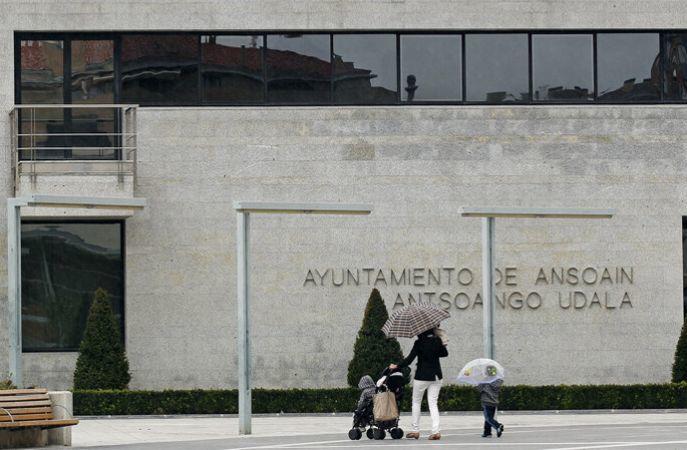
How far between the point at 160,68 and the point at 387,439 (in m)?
11.8

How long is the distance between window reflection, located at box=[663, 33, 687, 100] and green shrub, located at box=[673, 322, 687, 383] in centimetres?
484

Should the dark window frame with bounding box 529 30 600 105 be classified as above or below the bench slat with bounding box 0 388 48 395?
above

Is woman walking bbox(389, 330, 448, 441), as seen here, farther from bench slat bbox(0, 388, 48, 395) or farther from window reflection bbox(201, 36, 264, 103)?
window reflection bbox(201, 36, 264, 103)

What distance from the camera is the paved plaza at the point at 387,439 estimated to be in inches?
830

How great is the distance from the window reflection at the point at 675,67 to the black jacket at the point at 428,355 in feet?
37.3

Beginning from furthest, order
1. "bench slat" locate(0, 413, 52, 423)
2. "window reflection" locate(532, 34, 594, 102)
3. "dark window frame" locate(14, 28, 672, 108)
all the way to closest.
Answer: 1. "window reflection" locate(532, 34, 594, 102)
2. "dark window frame" locate(14, 28, 672, 108)
3. "bench slat" locate(0, 413, 52, 423)

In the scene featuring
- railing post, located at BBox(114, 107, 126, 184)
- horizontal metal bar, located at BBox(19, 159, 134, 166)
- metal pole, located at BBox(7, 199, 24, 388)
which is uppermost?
railing post, located at BBox(114, 107, 126, 184)

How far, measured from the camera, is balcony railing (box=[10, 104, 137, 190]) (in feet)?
102

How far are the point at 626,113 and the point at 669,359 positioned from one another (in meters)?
5.00

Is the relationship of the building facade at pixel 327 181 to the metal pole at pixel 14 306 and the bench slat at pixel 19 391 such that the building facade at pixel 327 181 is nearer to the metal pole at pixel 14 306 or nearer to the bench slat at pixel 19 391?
the metal pole at pixel 14 306

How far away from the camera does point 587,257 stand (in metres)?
31.4

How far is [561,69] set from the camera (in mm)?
31938

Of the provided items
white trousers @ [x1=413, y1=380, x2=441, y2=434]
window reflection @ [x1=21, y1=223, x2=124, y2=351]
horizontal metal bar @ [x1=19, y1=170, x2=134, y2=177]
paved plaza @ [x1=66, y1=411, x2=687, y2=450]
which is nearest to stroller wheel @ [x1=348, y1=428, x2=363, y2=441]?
paved plaza @ [x1=66, y1=411, x2=687, y2=450]

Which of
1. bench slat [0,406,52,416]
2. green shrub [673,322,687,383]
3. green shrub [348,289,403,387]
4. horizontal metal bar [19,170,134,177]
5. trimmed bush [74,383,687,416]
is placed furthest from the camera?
green shrub [673,322,687,383]
